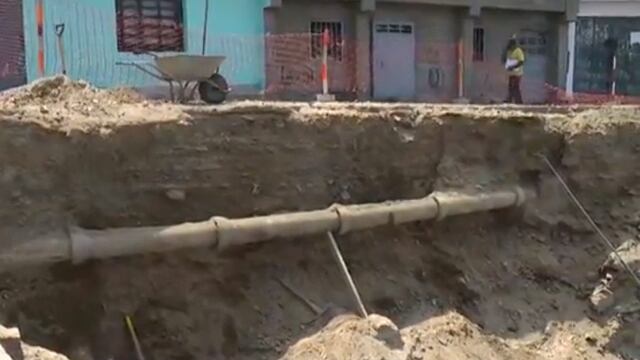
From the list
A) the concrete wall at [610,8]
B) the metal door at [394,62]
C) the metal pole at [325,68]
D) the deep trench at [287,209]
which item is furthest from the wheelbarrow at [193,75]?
the concrete wall at [610,8]

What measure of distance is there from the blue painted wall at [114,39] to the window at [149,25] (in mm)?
168

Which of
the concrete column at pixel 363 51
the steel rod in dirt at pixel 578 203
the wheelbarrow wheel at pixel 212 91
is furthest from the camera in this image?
the concrete column at pixel 363 51

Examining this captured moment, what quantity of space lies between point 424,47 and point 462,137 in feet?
45.6

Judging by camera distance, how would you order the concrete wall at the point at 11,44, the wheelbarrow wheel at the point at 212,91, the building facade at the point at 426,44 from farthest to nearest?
the building facade at the point at 426,44, the concrete wall at the point at 11,44, the wheelbarrow wheel at the point at 212,91

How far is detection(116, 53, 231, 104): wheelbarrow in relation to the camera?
381 inches

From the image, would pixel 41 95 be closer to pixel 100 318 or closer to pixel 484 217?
pixel 100 318

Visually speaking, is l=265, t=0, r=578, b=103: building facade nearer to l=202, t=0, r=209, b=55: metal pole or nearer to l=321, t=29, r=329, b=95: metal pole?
l=321, t=29, r=329, b=95: metal pole

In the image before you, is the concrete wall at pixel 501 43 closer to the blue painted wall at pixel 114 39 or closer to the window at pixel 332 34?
the window at pixel 332 34

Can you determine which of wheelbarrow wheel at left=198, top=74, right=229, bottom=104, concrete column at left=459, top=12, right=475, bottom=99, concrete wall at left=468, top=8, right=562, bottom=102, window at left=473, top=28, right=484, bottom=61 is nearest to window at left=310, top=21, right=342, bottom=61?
concrete column at left=459, top=12, right=475, bottom=99

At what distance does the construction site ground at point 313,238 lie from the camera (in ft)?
21.5

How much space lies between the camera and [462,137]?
356 inches

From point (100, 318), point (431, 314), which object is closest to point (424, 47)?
point (431, 314)

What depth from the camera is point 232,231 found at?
6973 millimetres

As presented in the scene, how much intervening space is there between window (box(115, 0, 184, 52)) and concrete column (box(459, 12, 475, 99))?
8.12 metres
